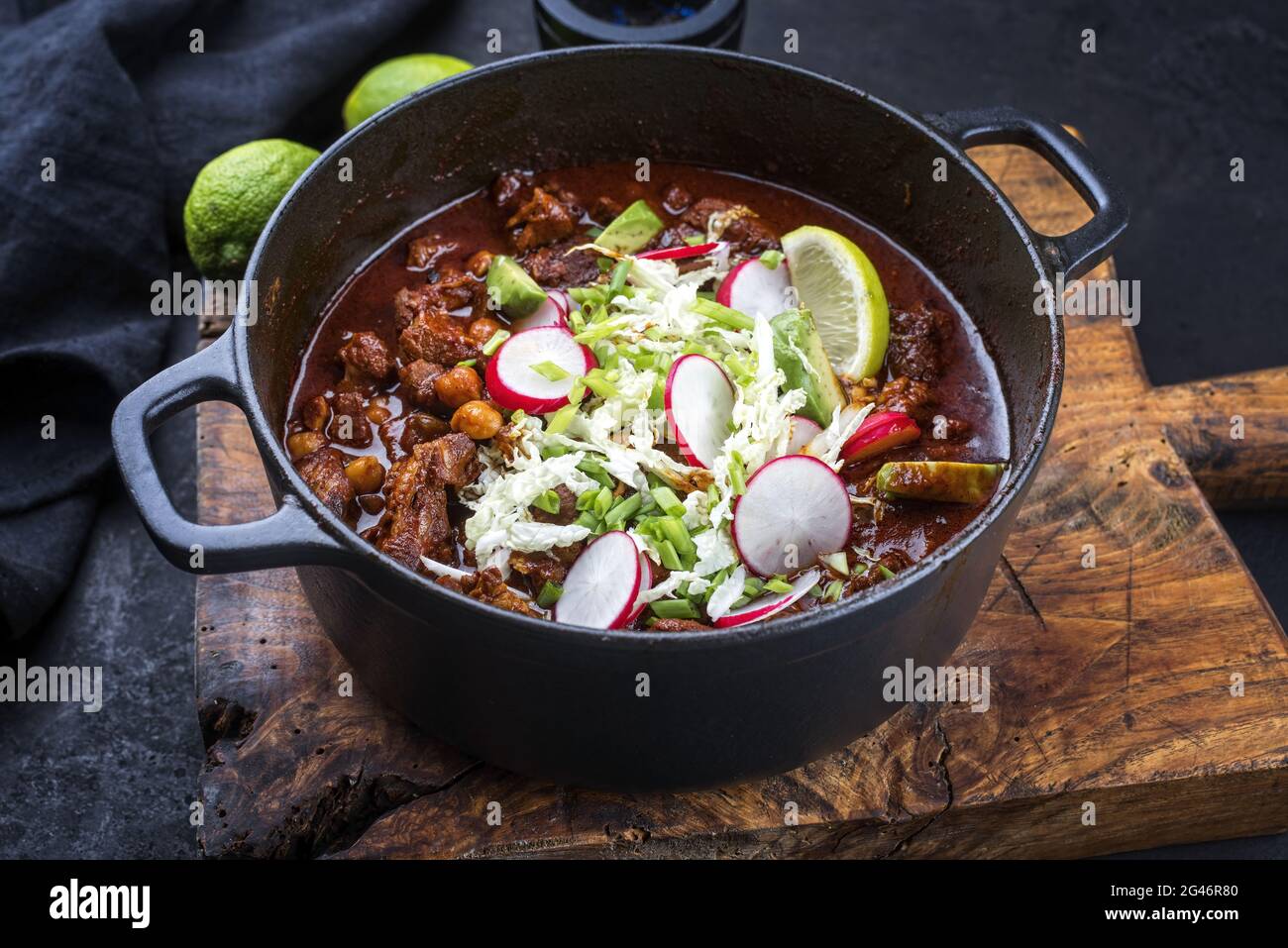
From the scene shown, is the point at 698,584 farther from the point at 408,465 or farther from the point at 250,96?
the point at 250,96

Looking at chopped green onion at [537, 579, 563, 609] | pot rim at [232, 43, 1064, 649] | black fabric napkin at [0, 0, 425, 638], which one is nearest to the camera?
pot rim at [232, 43, 1064, 649]

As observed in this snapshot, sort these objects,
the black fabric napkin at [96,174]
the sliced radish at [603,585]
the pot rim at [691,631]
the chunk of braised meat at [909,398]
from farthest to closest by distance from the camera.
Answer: the black fabric napkin at [96,174]
the chunk of braised meat at [909,398]
the sliced radish at [603,585]
the pot rim at [691,631]

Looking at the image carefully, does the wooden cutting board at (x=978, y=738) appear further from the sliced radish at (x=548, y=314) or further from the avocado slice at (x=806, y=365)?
the sliced radish at (x=548, y=314)

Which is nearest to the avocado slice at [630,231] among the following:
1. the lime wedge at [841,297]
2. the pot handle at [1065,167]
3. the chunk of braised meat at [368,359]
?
the lime wedge at [841,297]

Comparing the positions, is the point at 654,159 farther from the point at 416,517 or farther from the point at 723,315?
the point at 416,517

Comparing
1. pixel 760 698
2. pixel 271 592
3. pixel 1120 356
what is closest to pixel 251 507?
pixel 271 592

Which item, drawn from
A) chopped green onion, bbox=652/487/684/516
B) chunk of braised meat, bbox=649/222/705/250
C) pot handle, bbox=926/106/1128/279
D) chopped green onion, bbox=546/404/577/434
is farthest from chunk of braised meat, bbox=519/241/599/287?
pot handle, bbox=926/106/1128/279

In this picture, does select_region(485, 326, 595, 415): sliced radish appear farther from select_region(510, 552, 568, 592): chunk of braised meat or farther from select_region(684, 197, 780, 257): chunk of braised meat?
Answer: select_region(684, 197, 780, 257): chunk of braised meat

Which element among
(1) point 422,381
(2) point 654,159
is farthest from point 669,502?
(2) point 654,159
